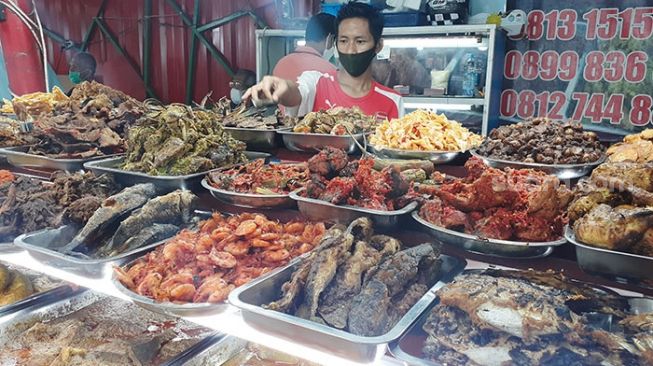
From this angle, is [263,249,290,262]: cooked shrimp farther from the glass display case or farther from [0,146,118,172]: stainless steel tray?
the glass display case

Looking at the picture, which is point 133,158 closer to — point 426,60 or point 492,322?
point 492,322

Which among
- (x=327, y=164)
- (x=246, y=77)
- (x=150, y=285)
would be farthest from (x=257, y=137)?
(x=246, y=77)

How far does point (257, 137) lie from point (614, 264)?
6.74 feet

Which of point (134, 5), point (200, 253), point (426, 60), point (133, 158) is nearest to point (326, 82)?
point (426, 60)

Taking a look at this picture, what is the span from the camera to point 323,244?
1.54m

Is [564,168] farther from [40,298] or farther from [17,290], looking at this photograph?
[17,290]

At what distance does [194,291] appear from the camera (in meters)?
1.54

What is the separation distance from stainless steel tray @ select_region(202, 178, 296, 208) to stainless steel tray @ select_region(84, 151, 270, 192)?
23cm

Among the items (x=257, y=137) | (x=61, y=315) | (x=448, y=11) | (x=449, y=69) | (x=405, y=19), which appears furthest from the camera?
(x=449, y=69)

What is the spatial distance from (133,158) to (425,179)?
151 centimetres

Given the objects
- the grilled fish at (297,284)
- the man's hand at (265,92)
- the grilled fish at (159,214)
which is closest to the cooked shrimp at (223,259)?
the grilled fish at (297,284)

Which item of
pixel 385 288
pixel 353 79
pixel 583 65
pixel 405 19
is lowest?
pixel 385 288

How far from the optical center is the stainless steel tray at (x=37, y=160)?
2.66 meters

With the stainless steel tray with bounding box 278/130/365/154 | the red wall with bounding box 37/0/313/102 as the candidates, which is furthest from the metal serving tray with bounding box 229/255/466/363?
the red wall with bounding box 37/0/313/102
